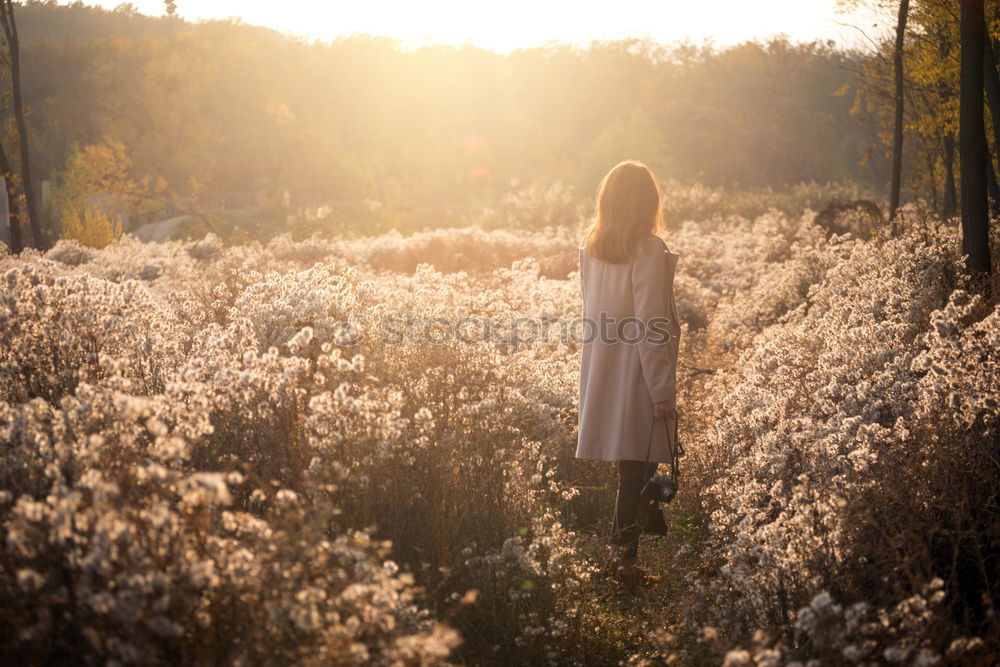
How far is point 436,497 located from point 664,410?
4.31 ft

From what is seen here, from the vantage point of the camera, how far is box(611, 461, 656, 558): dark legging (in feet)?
15.1

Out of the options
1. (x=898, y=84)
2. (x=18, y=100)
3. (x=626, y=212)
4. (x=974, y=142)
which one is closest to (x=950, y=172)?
(x=898, y=84)

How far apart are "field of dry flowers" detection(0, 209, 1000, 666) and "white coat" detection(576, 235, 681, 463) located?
47 centimetres

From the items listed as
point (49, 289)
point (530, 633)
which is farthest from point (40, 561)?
point (49, 289)

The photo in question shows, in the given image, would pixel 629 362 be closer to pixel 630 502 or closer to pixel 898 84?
pixel 630 502

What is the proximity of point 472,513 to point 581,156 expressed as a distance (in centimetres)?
5593

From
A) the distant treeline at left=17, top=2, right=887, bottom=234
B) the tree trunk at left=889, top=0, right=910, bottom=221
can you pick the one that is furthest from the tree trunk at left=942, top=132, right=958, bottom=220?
the distant treeline at left=17, top=2, right=887, bottom=234

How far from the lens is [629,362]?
4.54 m

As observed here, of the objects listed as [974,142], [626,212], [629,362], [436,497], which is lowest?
[436,497]

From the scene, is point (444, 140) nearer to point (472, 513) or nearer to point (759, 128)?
point (759, 128)

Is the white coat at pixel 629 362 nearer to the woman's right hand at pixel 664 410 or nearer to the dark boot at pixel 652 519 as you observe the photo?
the woman's right hand at pixel 664 410

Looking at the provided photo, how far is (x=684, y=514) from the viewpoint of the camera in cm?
575

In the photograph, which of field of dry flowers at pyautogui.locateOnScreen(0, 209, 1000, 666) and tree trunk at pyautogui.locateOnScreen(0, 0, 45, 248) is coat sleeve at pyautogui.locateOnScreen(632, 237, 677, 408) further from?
tree trunk at pyautogui.locateOnScreen(0, 0, 45, 248)

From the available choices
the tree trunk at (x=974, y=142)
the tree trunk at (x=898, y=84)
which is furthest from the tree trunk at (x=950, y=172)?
the tree trunk at (x=974, y=142)
